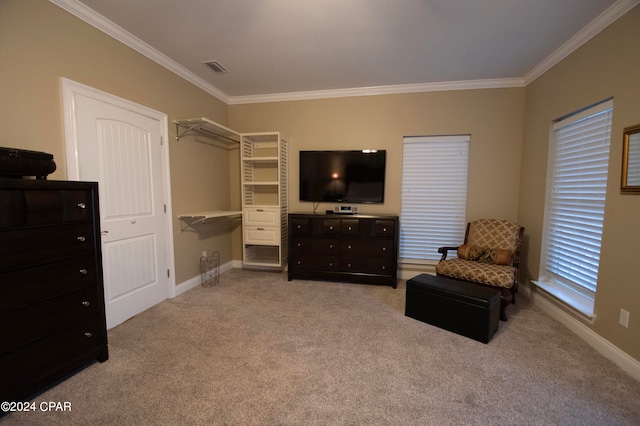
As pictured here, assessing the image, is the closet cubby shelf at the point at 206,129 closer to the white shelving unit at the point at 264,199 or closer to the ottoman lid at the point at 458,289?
the white shelving unit at the point at 264,199

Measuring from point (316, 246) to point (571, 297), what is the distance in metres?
2.68

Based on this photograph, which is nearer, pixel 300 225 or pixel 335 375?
pixel 335 375

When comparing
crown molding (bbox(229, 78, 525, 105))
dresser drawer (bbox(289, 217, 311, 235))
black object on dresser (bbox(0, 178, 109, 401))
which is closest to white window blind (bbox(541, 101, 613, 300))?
crown molding (bbox(229, 78, 525, 105))

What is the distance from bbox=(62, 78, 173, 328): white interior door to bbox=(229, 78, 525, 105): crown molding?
159cm

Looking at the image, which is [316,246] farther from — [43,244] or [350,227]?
[43,244]

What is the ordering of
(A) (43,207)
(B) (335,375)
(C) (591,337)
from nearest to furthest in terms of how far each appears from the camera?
1. (A) (43,207)
2. (B) (335,375)
3. (C) (591,337)

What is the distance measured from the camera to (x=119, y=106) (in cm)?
237

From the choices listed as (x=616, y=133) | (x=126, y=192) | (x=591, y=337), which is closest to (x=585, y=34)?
(x=616, y=133)

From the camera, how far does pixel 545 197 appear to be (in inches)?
112

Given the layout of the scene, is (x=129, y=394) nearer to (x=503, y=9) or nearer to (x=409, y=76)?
(x=503, y=9)

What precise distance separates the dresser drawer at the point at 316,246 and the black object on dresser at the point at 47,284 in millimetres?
2135

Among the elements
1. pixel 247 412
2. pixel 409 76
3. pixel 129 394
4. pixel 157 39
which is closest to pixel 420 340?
pixel 247 412

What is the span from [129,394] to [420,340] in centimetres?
211

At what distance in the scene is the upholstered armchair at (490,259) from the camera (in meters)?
2.51
